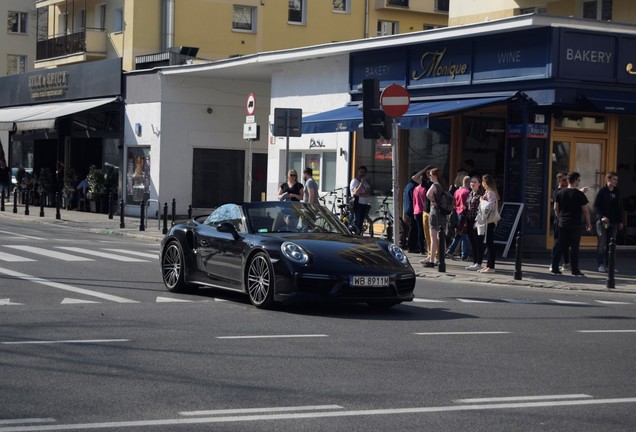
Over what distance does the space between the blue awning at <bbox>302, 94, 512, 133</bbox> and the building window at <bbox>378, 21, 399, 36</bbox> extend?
96.7 ft

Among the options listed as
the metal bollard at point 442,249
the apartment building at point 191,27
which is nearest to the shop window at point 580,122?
the metal bollard at point 442,249

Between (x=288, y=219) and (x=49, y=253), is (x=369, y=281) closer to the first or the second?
(x=288, y=219)

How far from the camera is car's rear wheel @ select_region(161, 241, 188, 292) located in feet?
51.2

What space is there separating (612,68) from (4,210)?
24273 mm

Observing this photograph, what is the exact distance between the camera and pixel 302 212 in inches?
599

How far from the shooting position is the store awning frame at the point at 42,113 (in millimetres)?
40781

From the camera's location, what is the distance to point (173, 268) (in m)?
15.8

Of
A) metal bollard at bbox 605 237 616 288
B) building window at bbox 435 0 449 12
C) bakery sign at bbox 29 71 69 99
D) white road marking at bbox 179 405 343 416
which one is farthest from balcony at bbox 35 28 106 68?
white road marking at bbox 179 405 343 416

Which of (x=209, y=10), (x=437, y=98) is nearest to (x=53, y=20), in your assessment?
(x=209, y=10)

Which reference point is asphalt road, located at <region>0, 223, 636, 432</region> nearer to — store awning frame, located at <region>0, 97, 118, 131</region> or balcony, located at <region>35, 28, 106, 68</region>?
store awning frame, located at <region>0, 97, 118, 131</region>

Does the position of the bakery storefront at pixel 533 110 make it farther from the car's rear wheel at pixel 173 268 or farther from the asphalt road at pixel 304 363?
the car's rear wheel at pixel 173 268

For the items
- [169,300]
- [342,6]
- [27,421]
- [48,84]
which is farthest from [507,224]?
[342,6]

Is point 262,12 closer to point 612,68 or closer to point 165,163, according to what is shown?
point 165,163

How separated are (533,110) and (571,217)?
3.58m
